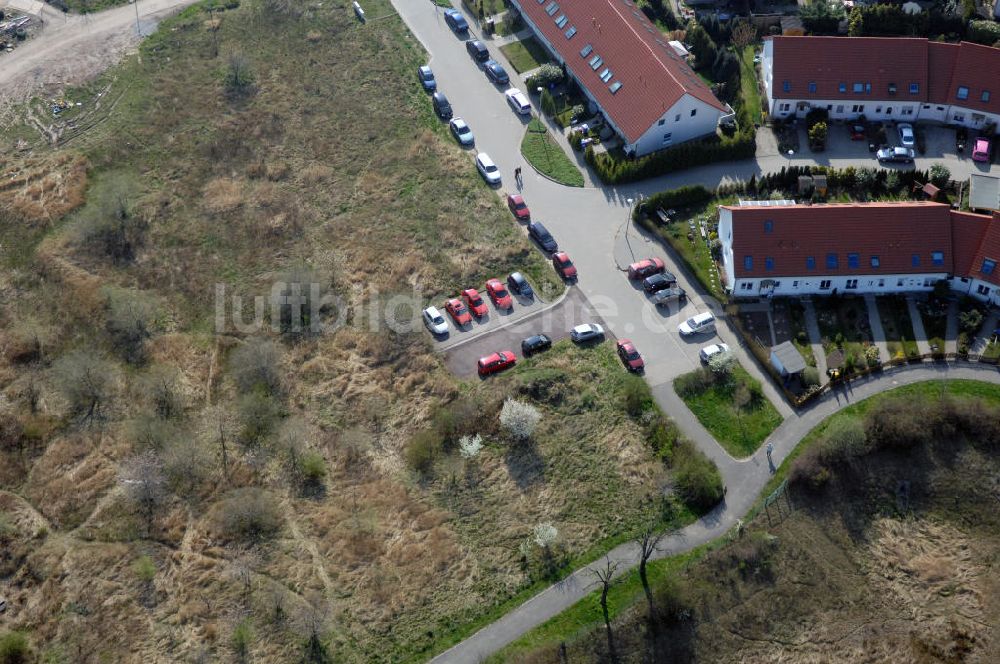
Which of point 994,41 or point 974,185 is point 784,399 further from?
point 994,41

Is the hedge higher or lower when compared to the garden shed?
higher

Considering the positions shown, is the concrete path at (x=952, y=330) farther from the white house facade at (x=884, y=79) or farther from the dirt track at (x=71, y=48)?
the dirt track at (x=71, y=48)

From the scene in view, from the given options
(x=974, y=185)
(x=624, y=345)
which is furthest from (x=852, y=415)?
(x=974, y=185)

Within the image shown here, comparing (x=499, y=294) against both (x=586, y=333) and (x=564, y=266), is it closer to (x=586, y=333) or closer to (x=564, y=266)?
(x=564, y=266)

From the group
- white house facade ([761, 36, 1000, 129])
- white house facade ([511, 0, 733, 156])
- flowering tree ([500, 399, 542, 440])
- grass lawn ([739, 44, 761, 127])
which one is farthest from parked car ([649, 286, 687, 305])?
white house facade ([761, 36, 1000, 129])

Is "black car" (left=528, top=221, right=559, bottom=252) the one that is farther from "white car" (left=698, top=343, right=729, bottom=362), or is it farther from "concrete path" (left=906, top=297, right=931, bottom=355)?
"concrete path" (left=906, top=297, right=931, bottom=355)

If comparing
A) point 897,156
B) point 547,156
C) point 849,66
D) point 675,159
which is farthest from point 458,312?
point 849,66
